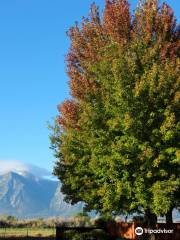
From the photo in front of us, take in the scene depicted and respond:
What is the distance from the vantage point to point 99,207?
3991 cm

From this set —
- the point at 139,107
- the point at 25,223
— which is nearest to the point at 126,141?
the point at 139,107

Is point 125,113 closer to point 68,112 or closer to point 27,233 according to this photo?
point 68,112

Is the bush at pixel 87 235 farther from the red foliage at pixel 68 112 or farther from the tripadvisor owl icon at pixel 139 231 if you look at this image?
the red foliage at pixel 68 112

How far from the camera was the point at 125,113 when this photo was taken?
33.8 metres

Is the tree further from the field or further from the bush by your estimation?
the field

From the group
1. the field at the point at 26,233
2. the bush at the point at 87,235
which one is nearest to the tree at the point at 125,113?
the bush at the point at 87,235

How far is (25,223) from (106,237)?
44766mm

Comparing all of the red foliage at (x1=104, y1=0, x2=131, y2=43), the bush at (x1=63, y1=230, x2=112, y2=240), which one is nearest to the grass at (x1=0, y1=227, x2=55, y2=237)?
the bush at (x1=63, y1=230, x2=112, y2=240)

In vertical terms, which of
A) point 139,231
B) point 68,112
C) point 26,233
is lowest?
point 139,231

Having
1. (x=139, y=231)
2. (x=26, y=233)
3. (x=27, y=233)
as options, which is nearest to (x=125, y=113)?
(x=139, y=231)

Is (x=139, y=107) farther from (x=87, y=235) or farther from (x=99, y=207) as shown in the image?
(x=87, y=235)

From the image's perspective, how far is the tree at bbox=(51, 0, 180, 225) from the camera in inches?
1310

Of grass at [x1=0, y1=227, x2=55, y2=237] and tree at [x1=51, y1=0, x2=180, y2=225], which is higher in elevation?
tree at [x1=51, y1=0, x2=180, y2=225]

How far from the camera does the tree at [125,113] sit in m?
33.3
